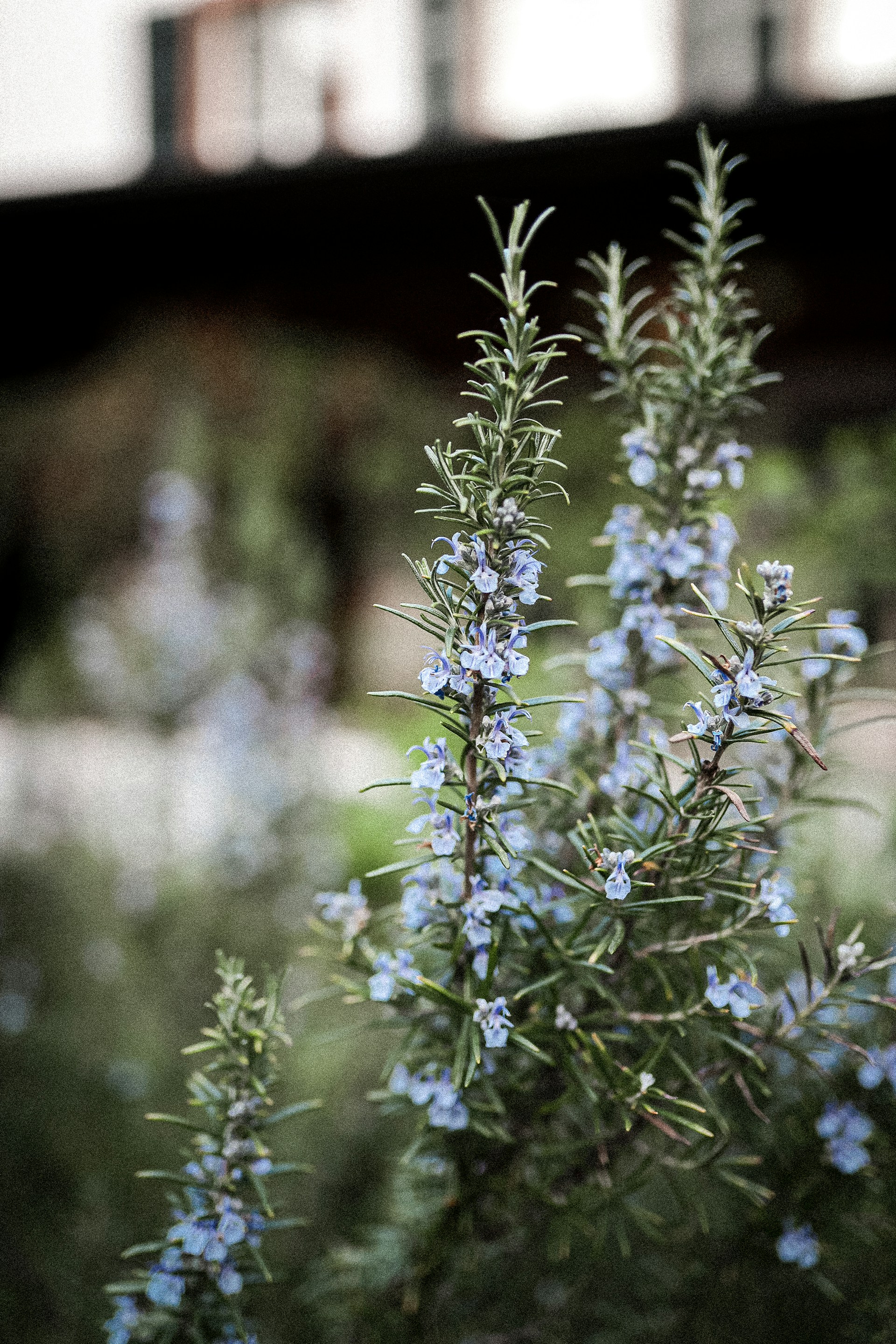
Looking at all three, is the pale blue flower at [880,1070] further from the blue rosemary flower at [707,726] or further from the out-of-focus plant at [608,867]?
the blue rosemary flower at [707,726]

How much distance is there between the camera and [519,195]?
4176 millimetres

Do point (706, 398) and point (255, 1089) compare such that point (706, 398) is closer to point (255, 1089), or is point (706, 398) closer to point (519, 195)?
point (255, 1089)

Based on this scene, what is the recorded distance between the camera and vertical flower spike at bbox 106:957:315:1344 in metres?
0.74

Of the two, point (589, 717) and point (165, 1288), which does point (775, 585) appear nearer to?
point (589, 717)

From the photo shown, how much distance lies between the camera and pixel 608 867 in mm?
681

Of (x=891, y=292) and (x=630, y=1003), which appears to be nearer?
(x=630, y=1003)

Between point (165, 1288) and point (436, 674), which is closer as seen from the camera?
point (436, 674)

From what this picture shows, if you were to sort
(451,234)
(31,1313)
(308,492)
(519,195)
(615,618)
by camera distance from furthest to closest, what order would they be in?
(308,492)
(451,234)
(519,195)
(31,1313)
(615,618)

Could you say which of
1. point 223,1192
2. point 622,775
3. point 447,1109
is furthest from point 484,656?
point 223,1192

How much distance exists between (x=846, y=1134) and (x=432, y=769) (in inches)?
21.9

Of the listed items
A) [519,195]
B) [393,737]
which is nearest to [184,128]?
[519,195]

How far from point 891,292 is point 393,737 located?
3079 mm

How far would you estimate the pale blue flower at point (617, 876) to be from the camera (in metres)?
0.66

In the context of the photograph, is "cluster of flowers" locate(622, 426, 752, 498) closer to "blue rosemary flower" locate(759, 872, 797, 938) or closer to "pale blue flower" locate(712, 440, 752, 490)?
"pale blue flower" locate(712, 440, 752, 490)
